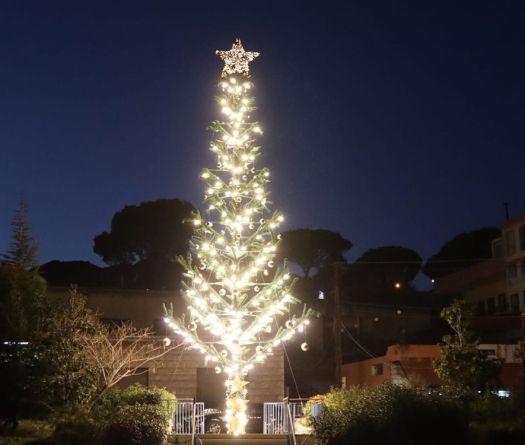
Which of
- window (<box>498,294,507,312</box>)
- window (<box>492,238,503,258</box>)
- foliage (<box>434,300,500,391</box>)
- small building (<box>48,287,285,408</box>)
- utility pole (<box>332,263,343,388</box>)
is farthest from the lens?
window (<box>492,238,503,258</box>)

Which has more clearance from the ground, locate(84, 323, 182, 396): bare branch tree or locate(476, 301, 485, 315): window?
locate(476, 301, 485, 315): window

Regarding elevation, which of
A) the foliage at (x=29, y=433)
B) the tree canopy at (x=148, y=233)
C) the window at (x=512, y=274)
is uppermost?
the tree canopy at (x=148, y=233)

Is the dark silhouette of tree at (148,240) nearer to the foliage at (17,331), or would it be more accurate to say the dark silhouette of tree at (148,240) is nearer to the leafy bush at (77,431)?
the foliage at (17,331)

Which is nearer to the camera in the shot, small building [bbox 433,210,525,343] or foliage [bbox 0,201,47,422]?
foliage [bbox 0,201,47,422]

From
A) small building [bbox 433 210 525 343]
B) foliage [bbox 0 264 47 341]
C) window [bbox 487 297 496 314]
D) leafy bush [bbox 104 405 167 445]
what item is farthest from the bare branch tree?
window [bbox 487 297 496 314]

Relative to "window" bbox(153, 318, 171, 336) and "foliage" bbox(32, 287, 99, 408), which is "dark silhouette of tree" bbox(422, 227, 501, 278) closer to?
"window" bbox(153, 318, 171, 336)

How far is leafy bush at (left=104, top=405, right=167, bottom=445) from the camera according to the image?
1561 cm

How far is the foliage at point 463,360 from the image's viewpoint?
2722cm

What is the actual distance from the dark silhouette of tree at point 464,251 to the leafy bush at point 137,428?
4725 centimetres

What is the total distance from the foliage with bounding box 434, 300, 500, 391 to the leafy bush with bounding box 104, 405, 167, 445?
13512mm

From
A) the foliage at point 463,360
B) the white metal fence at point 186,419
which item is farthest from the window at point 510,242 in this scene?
the white metal fence at point 186,419

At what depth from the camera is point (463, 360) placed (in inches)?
1080

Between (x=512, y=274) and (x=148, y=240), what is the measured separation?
23.4 m

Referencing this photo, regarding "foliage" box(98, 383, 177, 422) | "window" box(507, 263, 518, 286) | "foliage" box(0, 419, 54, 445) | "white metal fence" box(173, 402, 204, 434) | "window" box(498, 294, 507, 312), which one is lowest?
"foliage" box(0, 419, 54, 445)
